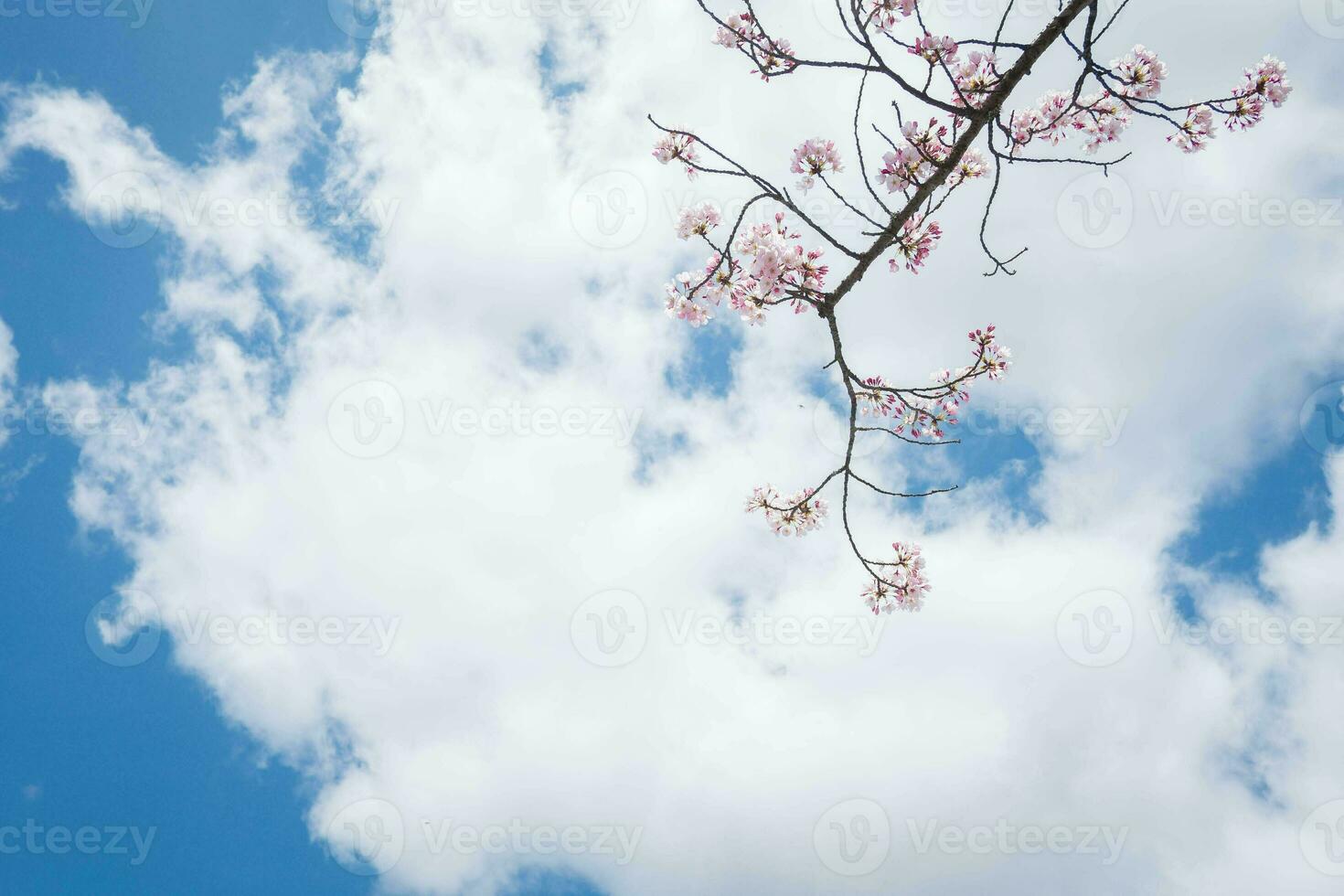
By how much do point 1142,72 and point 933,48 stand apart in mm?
2100

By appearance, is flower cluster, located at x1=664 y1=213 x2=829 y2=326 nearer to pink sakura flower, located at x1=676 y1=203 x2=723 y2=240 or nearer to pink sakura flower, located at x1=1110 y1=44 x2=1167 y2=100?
pink sakura flower, located at x1=676 y1=203 x2=723 y2=240

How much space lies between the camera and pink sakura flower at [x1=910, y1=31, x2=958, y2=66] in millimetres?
4566

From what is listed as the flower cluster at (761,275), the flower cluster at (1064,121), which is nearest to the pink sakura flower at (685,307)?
the flower cluster at (761,275)

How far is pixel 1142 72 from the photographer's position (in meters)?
5.47

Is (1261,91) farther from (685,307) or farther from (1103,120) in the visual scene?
(685,307)

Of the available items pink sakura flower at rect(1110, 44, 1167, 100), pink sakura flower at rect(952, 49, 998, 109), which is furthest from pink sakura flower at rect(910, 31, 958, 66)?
A: pink sakura flower at rect(1110, 44, 1167, 100)

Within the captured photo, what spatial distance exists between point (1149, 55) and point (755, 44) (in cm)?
343

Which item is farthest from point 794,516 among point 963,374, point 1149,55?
point 1149,55

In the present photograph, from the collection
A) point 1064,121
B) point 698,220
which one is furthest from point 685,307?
point 1064,121

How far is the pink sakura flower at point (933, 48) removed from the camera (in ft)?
15.0

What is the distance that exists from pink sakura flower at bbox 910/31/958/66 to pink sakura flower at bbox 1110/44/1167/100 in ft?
5.82

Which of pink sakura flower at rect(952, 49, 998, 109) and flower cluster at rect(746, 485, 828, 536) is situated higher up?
pink sakura flower at rect(952, 49, 998, 109)

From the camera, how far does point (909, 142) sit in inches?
182

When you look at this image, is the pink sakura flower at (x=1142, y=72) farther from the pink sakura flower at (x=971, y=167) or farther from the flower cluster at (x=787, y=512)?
the flower cluster at (x=787, y=512)
